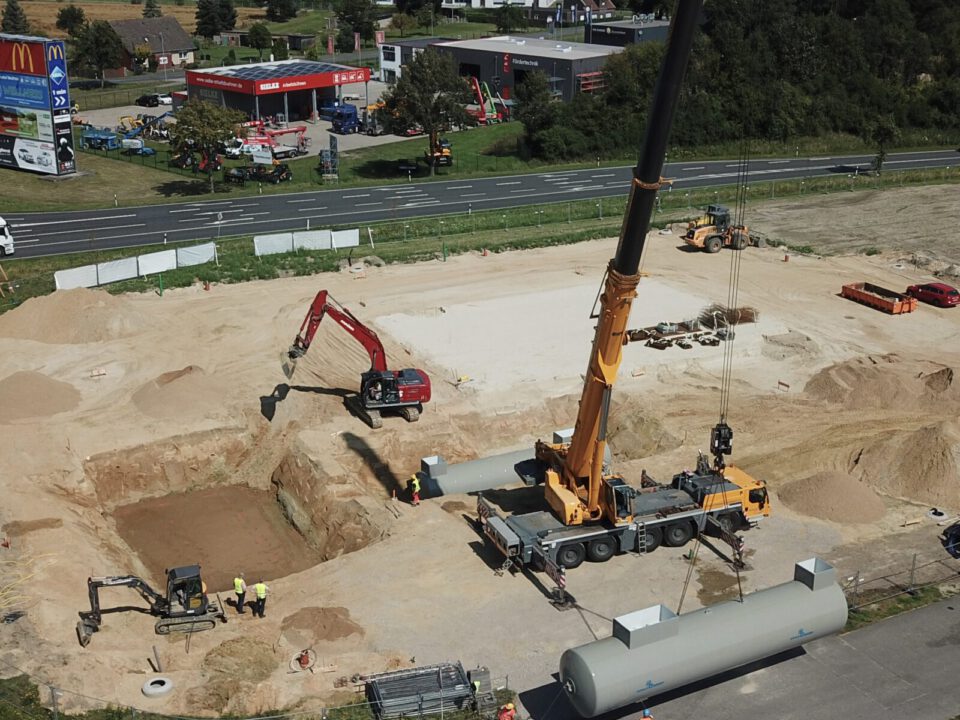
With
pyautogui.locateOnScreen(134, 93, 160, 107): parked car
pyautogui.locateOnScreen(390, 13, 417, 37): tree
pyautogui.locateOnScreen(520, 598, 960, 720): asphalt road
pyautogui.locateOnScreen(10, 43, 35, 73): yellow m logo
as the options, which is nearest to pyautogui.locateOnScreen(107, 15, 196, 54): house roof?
pyautogui.locateOnScreen(134, 93, 160, 107): parked car

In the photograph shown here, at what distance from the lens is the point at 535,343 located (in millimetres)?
49250

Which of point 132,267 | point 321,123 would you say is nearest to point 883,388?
point 132,267

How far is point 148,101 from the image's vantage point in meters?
109

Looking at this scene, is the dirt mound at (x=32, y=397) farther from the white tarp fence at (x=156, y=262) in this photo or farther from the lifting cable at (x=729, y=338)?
the lifting cable at (x=729, y=338)

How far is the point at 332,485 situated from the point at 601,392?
1134 centimetres

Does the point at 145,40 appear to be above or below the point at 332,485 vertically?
above

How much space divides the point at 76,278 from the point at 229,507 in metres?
21.9

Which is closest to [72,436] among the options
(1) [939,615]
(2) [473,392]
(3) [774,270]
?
(2) [473,392]

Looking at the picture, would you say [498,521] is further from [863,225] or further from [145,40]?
[145,40]

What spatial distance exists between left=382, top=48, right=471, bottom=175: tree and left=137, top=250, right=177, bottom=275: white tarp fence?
3069 centimetres

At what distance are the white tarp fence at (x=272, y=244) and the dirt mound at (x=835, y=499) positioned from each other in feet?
110

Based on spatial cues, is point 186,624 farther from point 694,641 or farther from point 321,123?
point 321,123

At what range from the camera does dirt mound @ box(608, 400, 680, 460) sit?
41.5 metres

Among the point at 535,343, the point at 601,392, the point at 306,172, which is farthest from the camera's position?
the point at 306,172
